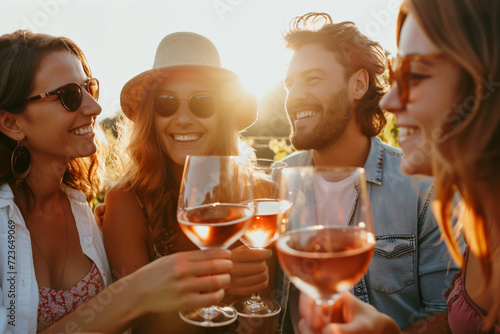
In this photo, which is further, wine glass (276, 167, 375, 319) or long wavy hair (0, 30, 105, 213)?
long wavy hair (0, 30, 105, 213)

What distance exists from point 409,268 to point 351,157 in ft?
4.24

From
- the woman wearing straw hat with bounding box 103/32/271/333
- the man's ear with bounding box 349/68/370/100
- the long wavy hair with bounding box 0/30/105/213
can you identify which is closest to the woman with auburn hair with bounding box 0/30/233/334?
the long wavy hair with bounding box 0/30/105/213

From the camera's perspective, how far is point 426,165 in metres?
1.40

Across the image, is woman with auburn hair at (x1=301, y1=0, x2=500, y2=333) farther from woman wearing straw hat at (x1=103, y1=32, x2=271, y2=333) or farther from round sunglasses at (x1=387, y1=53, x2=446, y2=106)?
woman wearing straw hat at (x1=103, y1=32, x2=271, y2=333)

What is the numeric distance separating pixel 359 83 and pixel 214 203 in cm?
310

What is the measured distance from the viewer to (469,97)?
116 centimetres

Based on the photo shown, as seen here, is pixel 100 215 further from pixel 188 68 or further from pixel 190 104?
pixel 188 68

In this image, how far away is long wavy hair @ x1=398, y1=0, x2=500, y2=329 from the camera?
1120 millimetres

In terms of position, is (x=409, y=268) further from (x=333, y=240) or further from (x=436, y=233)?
(x=333, y=240)

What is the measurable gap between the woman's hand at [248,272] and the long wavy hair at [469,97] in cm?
95

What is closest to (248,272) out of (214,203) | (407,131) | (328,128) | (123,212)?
(214,203)

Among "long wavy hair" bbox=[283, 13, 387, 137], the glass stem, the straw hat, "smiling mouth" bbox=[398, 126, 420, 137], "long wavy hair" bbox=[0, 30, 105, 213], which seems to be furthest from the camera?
"long wavy hair" bbox=[283, 13, 387, 137]

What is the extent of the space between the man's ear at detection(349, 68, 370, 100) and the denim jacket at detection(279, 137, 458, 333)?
1318 millimetres

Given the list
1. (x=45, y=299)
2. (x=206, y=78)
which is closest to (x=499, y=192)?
(x=206, y=78)
